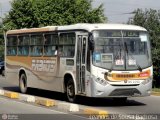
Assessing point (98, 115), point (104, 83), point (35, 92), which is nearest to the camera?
point (98, 115)

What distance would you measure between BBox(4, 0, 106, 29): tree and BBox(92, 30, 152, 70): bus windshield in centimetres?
2512

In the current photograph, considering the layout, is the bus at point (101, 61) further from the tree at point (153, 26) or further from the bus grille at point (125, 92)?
the tree at point (153, 26)

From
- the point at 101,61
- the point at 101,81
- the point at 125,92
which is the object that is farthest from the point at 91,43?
the point at 125,92

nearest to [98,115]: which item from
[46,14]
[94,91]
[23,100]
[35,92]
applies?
[94,91]

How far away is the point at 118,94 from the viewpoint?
16.7 meters

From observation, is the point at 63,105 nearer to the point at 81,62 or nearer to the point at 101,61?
the point at 101,61

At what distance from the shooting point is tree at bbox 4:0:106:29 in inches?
1671

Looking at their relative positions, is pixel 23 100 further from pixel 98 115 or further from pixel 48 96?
pixel 98 115

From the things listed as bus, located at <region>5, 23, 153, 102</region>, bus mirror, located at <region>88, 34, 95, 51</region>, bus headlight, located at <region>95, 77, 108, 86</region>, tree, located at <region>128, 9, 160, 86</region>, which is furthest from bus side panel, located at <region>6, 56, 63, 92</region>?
tree, located at <region>128, 9, 160, 86</region>

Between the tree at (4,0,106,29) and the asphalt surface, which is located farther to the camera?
the tree at (4,0,106,29)

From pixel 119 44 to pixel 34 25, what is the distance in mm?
26211

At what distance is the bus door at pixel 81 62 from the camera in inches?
686

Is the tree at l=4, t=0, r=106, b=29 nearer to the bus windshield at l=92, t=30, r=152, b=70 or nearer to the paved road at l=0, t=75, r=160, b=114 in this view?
the paved road at l=0, t=75, r=160, b=114

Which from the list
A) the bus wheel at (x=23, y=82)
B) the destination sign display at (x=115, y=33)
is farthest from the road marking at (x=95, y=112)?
the bus wheel at (x=23, y=82)
